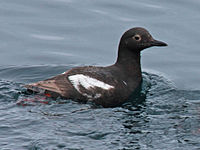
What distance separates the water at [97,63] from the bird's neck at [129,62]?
1.55 feet

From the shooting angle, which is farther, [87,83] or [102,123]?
[87,83]

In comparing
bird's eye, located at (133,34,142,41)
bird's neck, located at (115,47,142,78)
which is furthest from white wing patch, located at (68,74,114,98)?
bird's eye, located at (133,34,142,41)

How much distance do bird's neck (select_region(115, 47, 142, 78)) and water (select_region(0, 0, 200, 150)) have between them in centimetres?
47

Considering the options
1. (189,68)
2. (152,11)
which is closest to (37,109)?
(189,68)

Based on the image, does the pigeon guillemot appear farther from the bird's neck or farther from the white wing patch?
the bird's neck

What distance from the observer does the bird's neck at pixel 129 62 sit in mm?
9211

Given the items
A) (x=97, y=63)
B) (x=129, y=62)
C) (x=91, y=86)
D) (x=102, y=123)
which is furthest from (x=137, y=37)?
(x=102, y=123)

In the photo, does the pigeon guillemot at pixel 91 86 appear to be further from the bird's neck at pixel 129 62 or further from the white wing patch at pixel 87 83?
the bird's neck at pixel 129 62

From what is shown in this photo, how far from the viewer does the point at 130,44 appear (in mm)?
9203

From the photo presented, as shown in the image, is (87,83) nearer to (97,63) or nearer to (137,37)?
(137,37)

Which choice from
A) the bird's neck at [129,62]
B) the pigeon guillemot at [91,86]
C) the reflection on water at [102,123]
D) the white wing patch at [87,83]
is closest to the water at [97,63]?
the reflection on water at [102,123]

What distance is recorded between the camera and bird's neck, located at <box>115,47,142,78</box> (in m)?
9.21

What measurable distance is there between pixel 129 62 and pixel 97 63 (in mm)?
1710

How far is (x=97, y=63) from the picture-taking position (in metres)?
10.8
